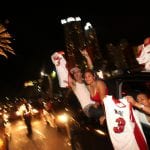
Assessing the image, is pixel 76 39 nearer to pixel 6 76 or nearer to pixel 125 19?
pixel 125 19

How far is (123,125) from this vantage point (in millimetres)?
4680

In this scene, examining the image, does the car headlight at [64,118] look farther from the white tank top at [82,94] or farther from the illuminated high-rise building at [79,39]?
the illuminated high-rise building at [79,39]

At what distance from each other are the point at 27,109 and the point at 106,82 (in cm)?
1066

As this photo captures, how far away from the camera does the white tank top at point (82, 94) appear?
6.25 m

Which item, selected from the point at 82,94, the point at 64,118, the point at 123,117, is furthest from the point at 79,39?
the point at 123,117

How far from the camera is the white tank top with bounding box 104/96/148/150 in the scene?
4566mm

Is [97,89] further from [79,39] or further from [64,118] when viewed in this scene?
[79,39]

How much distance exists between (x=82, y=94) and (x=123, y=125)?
71.2 inches

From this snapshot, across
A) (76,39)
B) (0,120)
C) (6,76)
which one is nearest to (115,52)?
(76,39)

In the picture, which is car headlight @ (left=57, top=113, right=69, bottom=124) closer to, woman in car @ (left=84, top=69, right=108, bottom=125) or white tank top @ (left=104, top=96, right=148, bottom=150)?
woman in car @ (left=84, top=69, right=108, bottom=125)

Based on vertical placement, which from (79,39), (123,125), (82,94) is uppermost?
(79,39)

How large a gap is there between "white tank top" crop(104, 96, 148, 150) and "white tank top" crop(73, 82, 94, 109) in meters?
1.39

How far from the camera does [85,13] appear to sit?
108 feet

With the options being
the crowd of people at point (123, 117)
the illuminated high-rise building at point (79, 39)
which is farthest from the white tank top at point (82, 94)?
the illuminated high-rise building at point (79, 39)
